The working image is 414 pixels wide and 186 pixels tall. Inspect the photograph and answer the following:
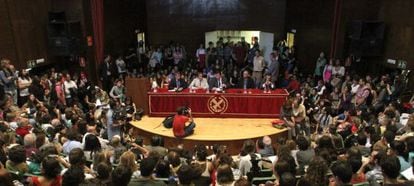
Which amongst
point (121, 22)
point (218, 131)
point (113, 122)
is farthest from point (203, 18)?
point (113, 122)

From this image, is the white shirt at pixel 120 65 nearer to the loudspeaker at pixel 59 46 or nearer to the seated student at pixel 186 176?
the loudspeaker at pixel 59 46

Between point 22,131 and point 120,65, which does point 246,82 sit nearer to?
point 120,65

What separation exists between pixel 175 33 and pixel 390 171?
43.2ft

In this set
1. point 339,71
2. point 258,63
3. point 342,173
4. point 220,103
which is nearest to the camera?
point 342,173

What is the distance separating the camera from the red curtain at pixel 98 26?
461 inches

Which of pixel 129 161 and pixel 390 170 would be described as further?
pixel 129 161

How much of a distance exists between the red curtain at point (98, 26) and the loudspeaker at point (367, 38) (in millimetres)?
7798

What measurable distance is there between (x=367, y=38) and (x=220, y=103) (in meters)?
5.26

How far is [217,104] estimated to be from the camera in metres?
9.12

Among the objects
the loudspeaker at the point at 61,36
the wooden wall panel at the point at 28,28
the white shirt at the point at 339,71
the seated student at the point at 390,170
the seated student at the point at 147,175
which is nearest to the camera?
the seated student at the point at 390,170

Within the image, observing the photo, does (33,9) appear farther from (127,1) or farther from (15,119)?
(15,119)

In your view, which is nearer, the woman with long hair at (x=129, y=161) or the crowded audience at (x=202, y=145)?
the crowded audience at (x=202, y=145)

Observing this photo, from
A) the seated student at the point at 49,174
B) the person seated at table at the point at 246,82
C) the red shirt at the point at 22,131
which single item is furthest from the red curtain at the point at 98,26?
the seated student at the point at 49,174

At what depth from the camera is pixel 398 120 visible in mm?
7281
